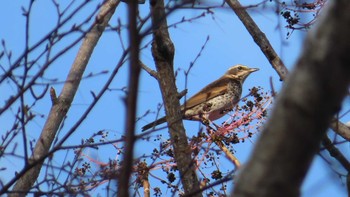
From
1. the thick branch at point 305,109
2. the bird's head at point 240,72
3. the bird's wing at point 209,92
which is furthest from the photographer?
the bird's head at point 240,72

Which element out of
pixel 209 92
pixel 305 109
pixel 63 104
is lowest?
pixel 305 109

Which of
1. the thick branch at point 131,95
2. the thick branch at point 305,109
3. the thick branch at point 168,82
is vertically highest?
the thick branch at point 168,82

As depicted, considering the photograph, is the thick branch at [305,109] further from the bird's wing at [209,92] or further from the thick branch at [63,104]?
the bird's wing at [209,92]

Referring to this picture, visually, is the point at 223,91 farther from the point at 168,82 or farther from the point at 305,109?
the point at 305,109

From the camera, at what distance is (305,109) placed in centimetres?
159

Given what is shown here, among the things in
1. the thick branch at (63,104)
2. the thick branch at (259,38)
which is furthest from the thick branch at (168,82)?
the thick branch at (259,38)

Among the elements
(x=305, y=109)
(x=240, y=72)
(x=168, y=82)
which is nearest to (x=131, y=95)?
(x=305, y=109)

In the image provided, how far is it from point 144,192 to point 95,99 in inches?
69.9

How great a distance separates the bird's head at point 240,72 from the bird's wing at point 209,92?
31 centimetres

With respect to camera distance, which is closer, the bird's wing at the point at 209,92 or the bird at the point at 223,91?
the bird at the point at 223,91

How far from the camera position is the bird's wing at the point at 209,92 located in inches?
376

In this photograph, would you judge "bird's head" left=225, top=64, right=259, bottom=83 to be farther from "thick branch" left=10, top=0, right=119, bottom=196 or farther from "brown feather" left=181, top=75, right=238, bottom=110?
"thick branch" left=10, top=0, right=119, bottom=196

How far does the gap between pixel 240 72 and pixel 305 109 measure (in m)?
9.87

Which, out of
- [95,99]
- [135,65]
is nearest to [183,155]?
[95,99]
